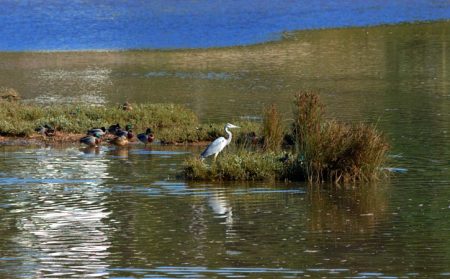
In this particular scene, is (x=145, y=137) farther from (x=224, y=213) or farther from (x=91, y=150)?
(x=224, y=213)

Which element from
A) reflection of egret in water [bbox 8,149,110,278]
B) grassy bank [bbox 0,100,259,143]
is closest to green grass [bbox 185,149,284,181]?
reflection of egret in water [bbox 8,149,110,278]

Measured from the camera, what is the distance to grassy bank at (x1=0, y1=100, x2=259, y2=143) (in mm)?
24922

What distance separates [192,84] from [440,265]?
2576 cm

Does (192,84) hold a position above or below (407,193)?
above

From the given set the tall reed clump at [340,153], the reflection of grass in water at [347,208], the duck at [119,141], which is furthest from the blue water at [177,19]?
the reflection of grass in water at [347,208]

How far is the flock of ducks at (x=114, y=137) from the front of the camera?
966 inches

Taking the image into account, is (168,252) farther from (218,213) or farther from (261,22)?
(261,22)

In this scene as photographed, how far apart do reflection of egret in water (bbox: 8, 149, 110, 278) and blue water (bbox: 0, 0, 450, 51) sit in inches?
1156

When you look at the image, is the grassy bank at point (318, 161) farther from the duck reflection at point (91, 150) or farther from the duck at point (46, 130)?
the duck at point (46, 130)

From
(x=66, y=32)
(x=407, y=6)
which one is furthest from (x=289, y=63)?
(x=407, y=6)

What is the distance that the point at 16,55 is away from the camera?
47719mm

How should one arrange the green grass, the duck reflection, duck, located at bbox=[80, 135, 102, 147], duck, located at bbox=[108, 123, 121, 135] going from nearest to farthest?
the green grass < the duck reflection < duck, located at bbox=[80, 135, 102, 147] < duck, located at bbox=[108, 123, 121, 135]

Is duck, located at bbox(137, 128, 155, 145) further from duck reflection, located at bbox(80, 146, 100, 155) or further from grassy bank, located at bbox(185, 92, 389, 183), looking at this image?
grassy bank, located at bbox(185, 92, 389, 183)

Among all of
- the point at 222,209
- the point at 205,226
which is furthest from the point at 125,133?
the point at 205,226
